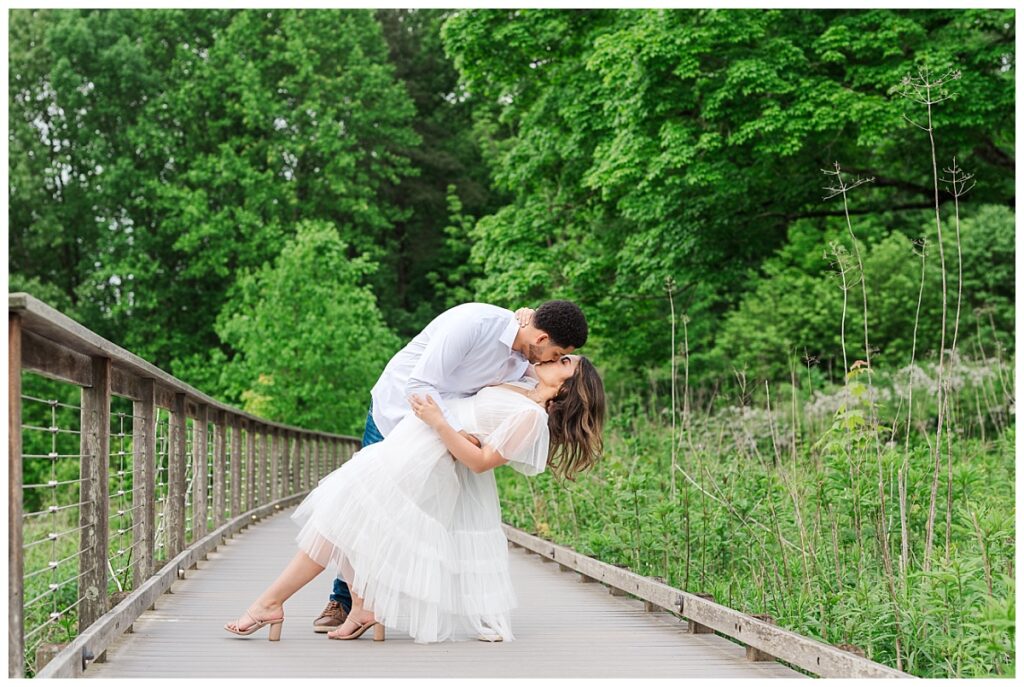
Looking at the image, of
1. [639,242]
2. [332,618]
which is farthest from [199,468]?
[639,242]

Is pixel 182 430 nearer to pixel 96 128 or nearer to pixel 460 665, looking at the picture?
pixel 460 665

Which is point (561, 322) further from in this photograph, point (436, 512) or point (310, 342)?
point (310, 342)

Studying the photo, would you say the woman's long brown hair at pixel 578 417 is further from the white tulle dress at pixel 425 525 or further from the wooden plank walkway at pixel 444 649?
the wooden plank walkway at pixel 444 649

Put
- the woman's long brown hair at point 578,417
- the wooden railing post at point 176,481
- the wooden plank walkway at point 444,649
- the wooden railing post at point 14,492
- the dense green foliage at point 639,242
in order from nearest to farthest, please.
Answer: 1. the wooden railing post at point 14,492
2. the wooden plank walkway at point 444,649
3. the woman's long brown hair at point 578,417
4. the dense green foliage at point 639,242
5. the wooden railing post at point 176,481

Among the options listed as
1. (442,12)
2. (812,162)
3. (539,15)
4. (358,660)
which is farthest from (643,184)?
(442,12)

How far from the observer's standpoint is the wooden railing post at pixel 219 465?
423 inches

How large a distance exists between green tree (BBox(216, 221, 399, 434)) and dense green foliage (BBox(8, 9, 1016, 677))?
0.10m

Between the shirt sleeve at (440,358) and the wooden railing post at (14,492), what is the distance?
6.15 feet

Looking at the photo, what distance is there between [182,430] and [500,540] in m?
3.14

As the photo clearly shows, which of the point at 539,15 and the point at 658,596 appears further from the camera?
the point at 539,15

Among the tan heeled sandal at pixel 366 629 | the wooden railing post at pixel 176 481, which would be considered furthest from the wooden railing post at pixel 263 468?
the tan heeled sandal at pixel 366 629

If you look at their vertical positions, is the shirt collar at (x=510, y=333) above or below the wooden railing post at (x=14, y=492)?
above

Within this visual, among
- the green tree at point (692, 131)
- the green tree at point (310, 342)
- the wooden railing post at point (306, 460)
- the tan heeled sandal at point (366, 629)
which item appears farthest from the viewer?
the green tree at point (310, 342)

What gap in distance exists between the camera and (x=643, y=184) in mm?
16828
